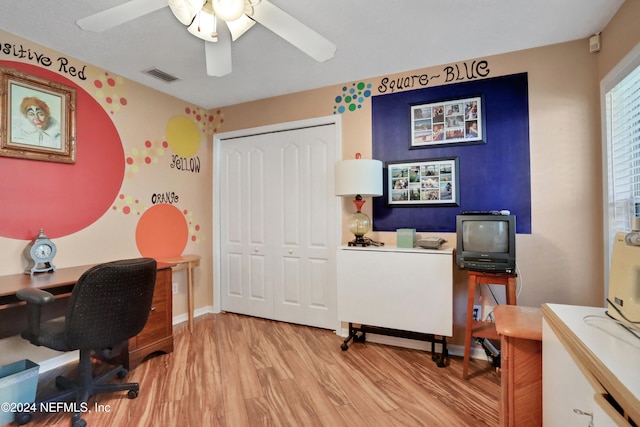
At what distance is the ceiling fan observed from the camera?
4.58ft

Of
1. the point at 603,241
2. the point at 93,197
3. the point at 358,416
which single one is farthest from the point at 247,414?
the point at 603,241

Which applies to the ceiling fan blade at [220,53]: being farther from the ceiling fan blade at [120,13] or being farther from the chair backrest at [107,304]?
the chair backrest at [107,304]

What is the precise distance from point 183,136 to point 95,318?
2280 millimetres

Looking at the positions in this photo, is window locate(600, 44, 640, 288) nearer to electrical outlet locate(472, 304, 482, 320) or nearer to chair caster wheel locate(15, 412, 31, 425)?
electrical outlet locate(472, 304, 482, 320)

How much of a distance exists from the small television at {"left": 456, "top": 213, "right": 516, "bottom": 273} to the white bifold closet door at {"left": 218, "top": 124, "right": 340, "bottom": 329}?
3.97 ft

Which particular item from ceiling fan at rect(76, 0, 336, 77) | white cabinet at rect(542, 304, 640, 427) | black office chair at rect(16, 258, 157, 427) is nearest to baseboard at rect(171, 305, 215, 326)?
black office chair at rect(16, 258, 157, 427)

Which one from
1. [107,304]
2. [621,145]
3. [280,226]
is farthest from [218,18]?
[621,145]

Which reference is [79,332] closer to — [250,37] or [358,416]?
[358,416]

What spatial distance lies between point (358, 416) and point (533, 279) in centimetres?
167

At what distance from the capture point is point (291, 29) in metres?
1.57

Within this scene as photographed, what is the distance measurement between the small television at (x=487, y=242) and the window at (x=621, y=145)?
0.64 m

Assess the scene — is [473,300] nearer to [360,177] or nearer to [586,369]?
[360,177]

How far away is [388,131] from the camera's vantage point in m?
2.86

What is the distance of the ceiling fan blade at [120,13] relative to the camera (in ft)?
4.68
